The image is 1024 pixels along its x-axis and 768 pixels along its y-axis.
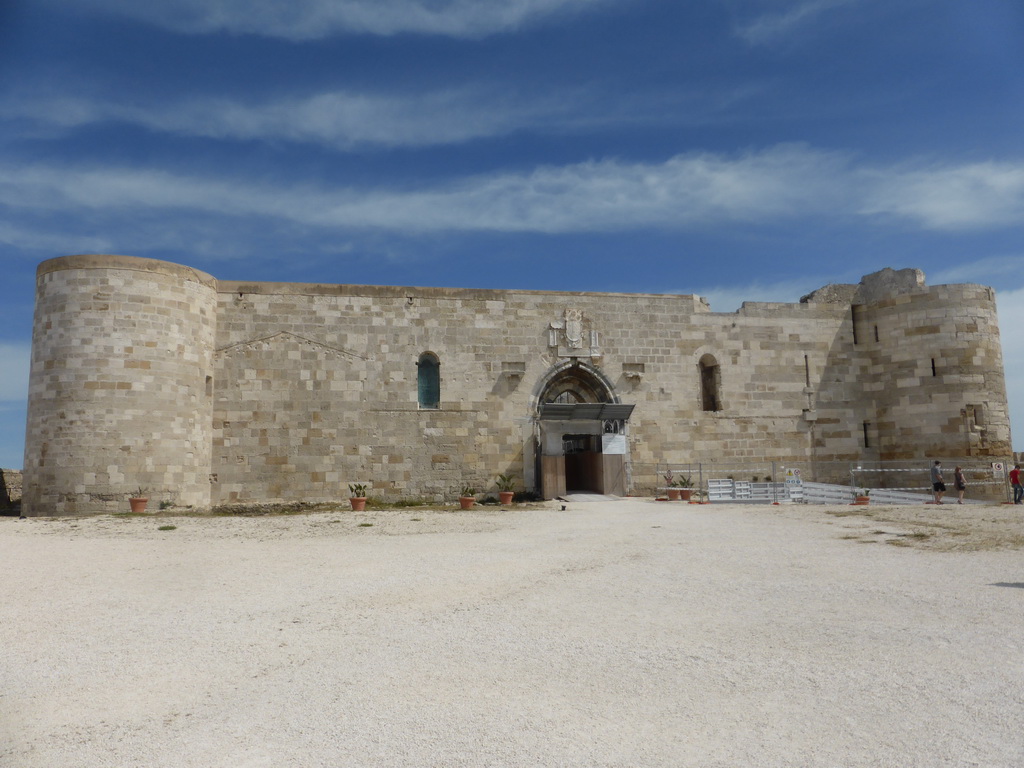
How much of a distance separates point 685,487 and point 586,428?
11.1 ft

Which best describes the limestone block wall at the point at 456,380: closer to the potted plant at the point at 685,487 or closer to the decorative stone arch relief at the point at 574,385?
the decorative stone arch relief at the point at 574,385

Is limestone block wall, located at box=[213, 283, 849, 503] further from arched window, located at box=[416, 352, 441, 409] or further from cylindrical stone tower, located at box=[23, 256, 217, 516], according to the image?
cylindrical stone tower, located at box=[23, 256, 217, 516]

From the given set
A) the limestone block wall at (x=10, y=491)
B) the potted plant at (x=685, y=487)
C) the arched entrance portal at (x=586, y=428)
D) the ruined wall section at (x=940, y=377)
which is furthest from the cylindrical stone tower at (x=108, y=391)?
the ruined wall section at (x=940, y=377)

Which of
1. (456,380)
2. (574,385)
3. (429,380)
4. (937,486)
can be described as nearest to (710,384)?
(574,385)

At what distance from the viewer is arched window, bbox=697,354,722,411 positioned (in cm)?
2294

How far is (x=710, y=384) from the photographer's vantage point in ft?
76.6

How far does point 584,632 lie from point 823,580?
142 inches

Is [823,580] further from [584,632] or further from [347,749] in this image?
[347,749]

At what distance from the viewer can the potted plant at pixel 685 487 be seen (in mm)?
20547

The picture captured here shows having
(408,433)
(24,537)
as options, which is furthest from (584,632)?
(408,433)

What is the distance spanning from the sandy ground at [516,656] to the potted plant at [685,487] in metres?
9.46

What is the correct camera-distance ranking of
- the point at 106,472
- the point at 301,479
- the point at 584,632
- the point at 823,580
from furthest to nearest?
the point at 301,479 → the point at 106,472 → the point at 823,580 → the point at 584,632

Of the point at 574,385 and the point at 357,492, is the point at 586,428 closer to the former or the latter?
the point at 574,385

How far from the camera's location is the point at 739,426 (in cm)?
2289
